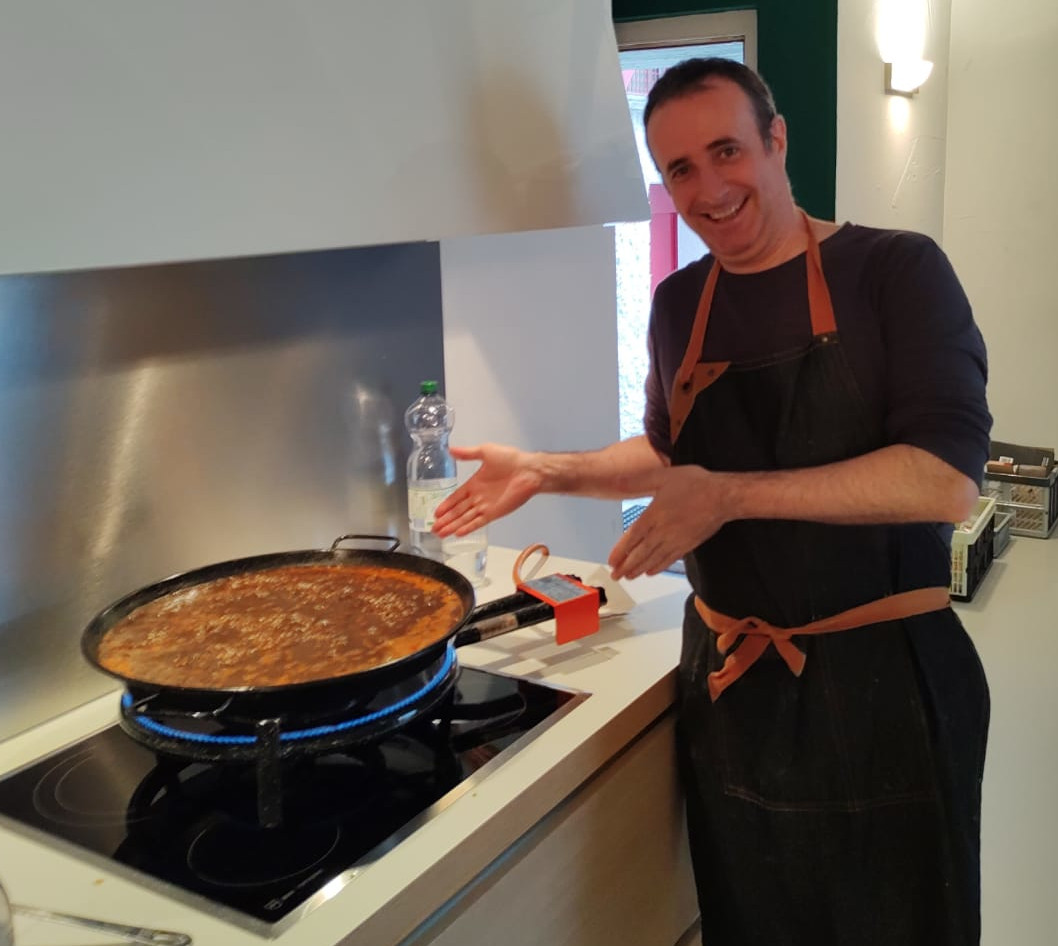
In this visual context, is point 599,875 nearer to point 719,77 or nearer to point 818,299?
point 818,299

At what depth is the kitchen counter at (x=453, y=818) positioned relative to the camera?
777mm

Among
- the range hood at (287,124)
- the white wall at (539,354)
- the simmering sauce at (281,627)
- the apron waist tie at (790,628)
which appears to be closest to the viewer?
the range hood at (287,124)

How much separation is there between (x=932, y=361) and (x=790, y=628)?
349mm

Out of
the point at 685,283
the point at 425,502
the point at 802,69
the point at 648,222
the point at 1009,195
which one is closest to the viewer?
the point at 685,283

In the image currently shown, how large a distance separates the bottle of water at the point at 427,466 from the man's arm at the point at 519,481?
28cm

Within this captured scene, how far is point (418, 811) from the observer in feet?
3.01

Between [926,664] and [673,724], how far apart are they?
1.05 ft

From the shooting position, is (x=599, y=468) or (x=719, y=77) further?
(x=599, y=468)

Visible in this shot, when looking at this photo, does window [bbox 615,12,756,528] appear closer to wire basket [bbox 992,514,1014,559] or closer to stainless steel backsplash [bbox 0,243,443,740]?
wire basket [bbox 992,514,1014,559]

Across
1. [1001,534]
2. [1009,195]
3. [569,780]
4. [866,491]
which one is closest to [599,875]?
[569,780]

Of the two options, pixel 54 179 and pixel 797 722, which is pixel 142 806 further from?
pixel 797 722

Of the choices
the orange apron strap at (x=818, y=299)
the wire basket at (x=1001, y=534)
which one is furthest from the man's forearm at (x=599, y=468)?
the wire basket at (x=1001, y=534)

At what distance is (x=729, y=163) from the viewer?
1229 millimetres

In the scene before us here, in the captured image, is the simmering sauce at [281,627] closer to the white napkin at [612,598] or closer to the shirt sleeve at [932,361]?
the white napkin at [612,598]
